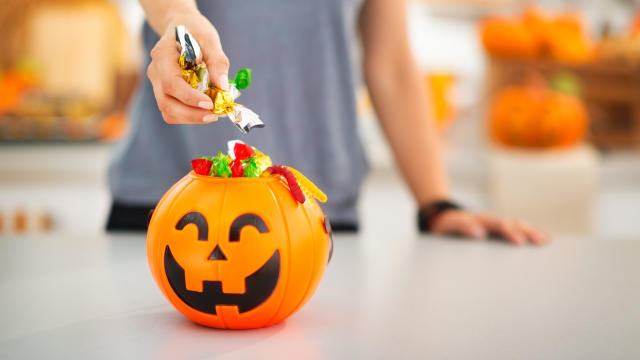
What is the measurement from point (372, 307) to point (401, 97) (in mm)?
552

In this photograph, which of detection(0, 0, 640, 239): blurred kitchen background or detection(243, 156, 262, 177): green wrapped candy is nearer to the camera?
detection(243, 156, 262, 177): green wrapped candy

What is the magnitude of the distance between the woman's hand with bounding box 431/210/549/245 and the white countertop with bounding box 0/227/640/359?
0.03m

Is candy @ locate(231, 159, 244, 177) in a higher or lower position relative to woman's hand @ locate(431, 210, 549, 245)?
higher

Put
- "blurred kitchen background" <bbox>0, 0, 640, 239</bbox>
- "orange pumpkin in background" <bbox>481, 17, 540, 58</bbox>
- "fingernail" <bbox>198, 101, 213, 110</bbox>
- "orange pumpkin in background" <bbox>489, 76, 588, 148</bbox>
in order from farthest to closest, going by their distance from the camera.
A: "orange pumpkin in background" <bbox>481, 17, 540, 58</bbox> → "orange pumpkin in background" <bbox>489, 76, 588, 148</bbox> → "blurred kitchen background" <bbox>0, 0, 640, 239</bbox> → "fingernail" <bbox>198, 101, 213, 110</bbox>

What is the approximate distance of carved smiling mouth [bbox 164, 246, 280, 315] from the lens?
632 mm

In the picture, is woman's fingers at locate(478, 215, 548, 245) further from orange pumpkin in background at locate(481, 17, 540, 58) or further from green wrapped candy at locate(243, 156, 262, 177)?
orange pumpkin in background at locate(481, 17, 540, 58)

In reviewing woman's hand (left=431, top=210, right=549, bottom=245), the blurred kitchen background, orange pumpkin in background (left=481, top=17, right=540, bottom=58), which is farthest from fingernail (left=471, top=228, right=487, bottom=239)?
orange pumpkin in background (left=481, top=17, right=540, bottom=58)

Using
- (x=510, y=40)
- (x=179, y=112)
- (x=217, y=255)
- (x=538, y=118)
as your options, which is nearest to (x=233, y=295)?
(x=217, y=255)

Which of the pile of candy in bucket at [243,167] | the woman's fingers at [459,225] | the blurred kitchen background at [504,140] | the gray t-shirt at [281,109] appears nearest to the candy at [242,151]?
the pile of candy in bucket at [243,167]

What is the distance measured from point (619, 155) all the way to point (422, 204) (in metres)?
1.58

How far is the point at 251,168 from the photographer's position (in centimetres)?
66

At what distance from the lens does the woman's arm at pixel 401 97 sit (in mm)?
1198

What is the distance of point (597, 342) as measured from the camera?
0.64m

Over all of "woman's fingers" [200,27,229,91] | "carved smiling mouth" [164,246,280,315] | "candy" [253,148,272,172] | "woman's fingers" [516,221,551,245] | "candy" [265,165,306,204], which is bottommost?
"woman's fingers" [516,221,551,245]
